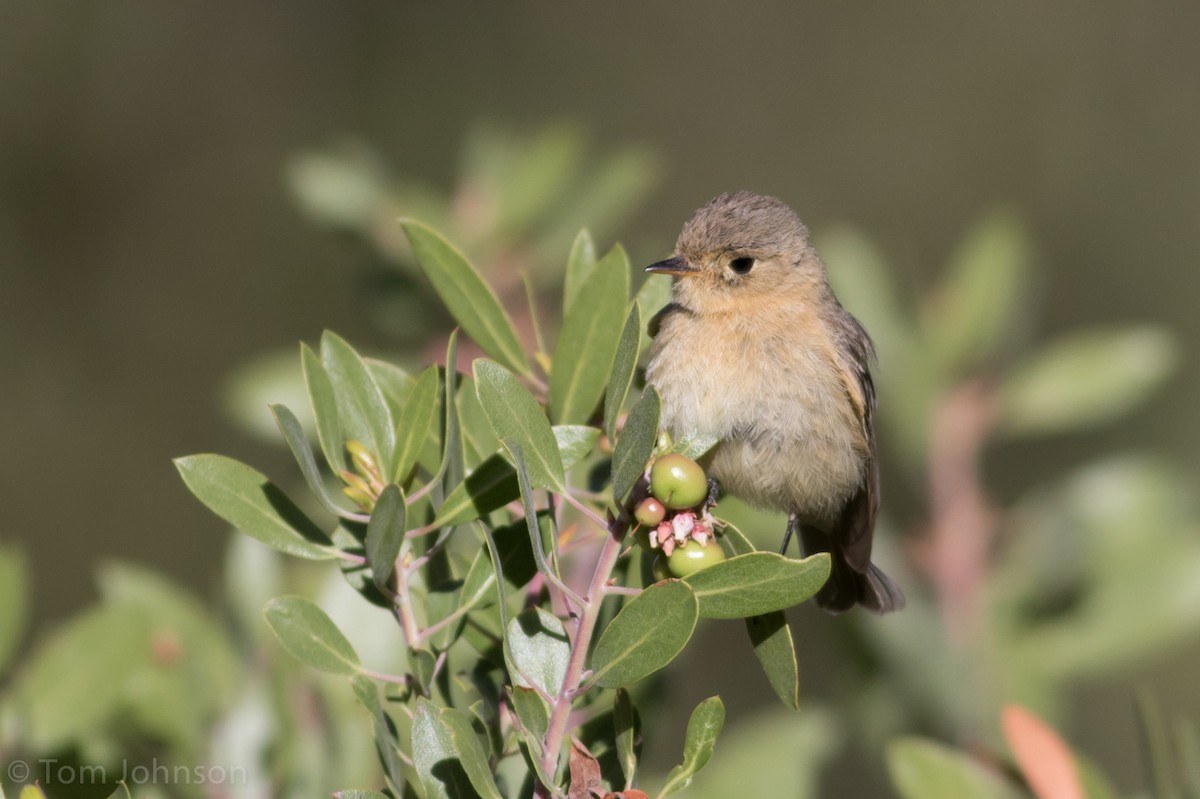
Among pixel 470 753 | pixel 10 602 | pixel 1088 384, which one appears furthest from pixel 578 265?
pixel 1088 384

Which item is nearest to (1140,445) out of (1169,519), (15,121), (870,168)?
(870,168)

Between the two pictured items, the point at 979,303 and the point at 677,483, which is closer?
the point at 677,483

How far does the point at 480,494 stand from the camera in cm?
169

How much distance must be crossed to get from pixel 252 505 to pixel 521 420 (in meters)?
0.39

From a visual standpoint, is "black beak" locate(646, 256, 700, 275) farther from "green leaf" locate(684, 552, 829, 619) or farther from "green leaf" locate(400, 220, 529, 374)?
"green leaf" locate(684, 552, 829, 619)

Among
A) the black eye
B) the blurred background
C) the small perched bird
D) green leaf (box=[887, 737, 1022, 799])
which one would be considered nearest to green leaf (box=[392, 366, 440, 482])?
green leaf (box=[887, 737, 1022, 799])

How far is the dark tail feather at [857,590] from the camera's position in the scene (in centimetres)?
292

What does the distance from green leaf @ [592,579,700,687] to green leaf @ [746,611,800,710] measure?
0.93 feet

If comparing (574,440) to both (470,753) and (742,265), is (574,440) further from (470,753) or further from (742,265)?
(742,265)

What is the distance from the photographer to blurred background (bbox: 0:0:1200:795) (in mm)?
7219

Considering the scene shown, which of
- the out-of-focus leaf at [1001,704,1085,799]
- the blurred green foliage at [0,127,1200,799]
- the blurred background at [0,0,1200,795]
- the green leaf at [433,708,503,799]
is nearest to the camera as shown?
the green leaf at [433,708,503,799]

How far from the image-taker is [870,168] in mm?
9320

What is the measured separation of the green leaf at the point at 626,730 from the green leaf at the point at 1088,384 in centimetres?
211

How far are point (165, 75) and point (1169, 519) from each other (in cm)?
712
